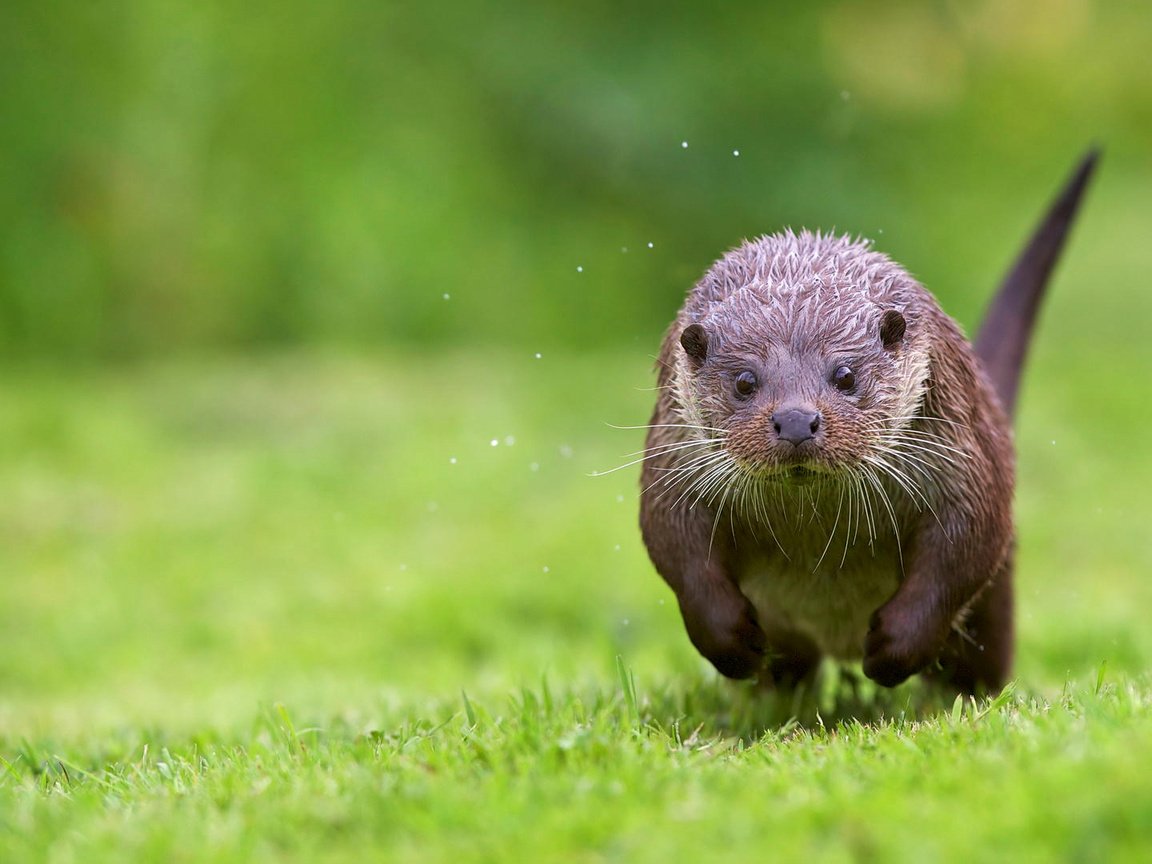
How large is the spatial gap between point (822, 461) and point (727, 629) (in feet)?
A: 1.50

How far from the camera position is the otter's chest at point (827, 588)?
11.8ft

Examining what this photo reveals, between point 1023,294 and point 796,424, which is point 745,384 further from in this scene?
point 1023,294

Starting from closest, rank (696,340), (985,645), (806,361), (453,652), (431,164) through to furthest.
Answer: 1. (806,361)
2. (696,340)
3. (985,645)
4. (453,652)
5. (431,164)

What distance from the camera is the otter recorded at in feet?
10.9

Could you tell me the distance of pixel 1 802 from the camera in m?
3.15

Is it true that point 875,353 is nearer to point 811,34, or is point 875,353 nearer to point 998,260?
point 811,34

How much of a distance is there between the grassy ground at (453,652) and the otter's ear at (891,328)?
0.81 metres

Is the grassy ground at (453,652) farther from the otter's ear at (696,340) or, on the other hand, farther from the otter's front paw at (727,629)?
the otter's ear at (696,340)

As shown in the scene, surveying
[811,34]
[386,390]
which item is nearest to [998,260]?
[811,34]

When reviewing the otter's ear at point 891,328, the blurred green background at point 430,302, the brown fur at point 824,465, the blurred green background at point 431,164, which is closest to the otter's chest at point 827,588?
the brown fur at point 824,465

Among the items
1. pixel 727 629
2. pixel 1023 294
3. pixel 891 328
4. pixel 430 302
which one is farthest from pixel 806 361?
pixel 430 302

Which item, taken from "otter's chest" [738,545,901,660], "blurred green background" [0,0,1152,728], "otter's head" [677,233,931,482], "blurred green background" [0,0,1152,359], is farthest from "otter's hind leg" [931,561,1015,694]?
"blurred green background" [0,0,1152,359]

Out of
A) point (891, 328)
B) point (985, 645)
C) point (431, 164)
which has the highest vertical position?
point (431, 164)

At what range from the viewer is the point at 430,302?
1285cm
